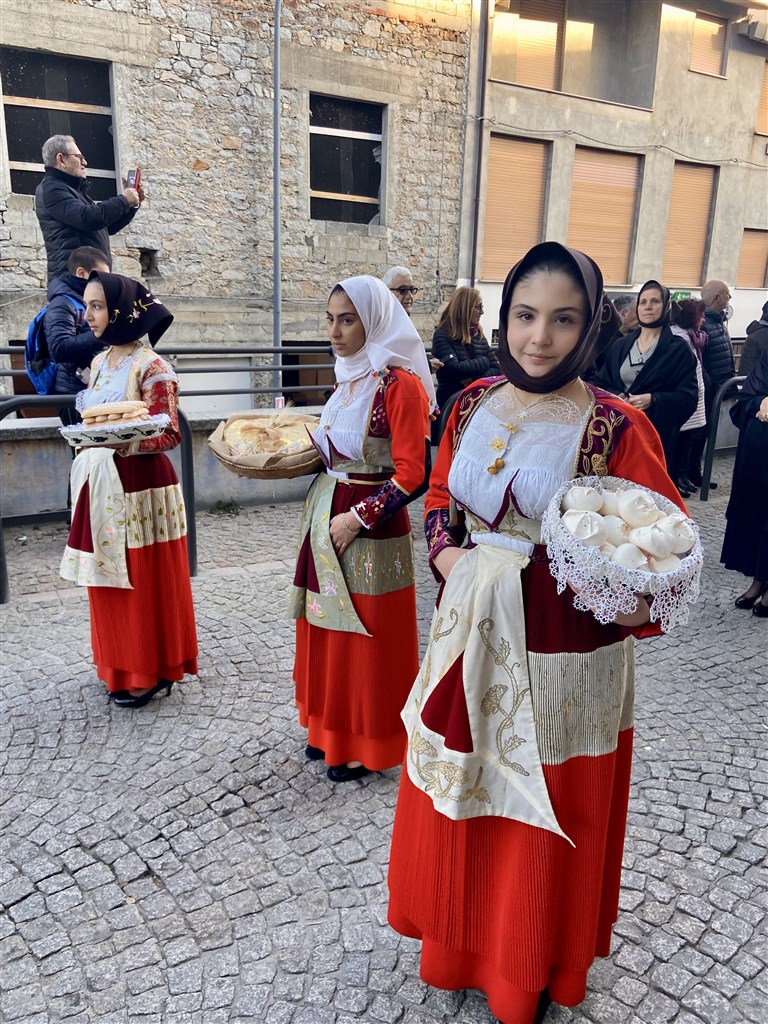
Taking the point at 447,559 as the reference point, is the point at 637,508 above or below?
above

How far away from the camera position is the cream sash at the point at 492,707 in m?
1.79

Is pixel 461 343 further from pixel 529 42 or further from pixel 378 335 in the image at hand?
pixel 529 42

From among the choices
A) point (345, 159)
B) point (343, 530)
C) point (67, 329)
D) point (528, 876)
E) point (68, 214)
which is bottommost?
point (528, 876)

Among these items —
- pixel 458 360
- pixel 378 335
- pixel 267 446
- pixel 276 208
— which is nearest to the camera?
pixel 378 335

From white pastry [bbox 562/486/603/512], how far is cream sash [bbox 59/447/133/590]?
240 cm

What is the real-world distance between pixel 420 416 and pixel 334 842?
1650 mm

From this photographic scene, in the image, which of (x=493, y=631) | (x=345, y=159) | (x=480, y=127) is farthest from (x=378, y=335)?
(x=480, y=127)

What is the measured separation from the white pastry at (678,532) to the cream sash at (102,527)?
8.44 ft

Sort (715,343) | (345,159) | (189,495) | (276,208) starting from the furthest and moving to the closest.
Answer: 1. (345,159)
2. (276,208)
3. (715,343)
4. (189,495)

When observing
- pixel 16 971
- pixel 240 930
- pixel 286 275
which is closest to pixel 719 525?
pixel 240 930

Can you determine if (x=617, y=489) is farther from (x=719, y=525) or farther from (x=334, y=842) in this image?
(x=719, y=525)

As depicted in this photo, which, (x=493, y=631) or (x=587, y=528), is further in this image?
(x=493, y=631)

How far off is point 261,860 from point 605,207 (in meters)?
17.2

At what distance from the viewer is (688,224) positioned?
18203mm
